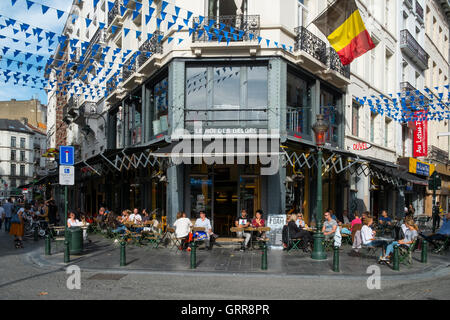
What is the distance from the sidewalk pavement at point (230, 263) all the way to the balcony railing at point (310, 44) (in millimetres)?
7348

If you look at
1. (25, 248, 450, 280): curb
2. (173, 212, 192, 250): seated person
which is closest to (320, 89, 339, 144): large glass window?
(173, 212, 192, 250): seated person

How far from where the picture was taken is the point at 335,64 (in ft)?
55.9

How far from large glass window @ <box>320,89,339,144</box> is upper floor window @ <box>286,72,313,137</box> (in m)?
0.96

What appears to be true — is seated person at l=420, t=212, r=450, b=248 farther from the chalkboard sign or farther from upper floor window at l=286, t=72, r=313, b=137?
upper floor window at l=286, t=72, r=313, b=137

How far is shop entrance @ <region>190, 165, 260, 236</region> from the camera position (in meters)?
14.7

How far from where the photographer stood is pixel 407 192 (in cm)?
2784

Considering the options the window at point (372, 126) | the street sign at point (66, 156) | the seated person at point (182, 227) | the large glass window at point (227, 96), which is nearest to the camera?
the street sign at point (66, 156)

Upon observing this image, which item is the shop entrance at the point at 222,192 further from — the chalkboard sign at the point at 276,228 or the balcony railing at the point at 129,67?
the balcony railing at the point at 129,67

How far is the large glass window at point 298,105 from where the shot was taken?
15.2m

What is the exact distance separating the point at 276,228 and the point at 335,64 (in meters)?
7.72

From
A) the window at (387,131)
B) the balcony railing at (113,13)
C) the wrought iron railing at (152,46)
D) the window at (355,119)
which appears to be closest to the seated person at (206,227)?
the wrought iron railing at (152,46)

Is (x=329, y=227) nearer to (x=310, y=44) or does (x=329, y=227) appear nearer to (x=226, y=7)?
(x=310, y=44)
